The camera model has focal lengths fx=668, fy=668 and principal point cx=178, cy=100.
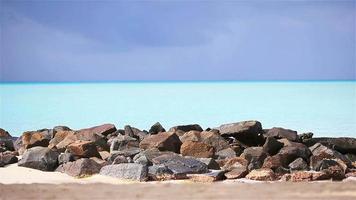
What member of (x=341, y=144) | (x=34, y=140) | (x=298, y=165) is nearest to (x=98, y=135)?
(x=34, y=140)

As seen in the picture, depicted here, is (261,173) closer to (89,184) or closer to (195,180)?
(195,180)

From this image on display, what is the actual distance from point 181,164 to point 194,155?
0.88 m

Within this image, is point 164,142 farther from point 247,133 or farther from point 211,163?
point 247,133

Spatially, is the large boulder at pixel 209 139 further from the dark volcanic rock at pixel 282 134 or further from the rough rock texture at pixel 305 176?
the rough rock texture at pixel 305 176

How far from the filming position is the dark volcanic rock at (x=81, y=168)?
22.2 feet

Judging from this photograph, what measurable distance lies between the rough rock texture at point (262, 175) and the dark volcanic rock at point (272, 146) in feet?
3.59

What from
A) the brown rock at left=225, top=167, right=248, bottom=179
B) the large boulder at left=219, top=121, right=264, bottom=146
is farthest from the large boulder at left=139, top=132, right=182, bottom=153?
the brown rock at left=225, top=167, right=248, bottom=179

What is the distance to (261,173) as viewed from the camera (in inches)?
259

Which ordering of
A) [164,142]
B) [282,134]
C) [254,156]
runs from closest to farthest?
1. [254,156]
2. [164,142]
3. [282,134]

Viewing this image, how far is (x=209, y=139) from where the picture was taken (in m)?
8.27

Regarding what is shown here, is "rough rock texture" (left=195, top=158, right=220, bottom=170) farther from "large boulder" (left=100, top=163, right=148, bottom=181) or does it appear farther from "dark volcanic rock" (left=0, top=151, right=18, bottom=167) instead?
"dark volcanic rock" (left=0, top=151, right=18, bottom=167)

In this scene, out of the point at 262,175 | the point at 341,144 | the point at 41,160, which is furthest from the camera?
the point at 341,144

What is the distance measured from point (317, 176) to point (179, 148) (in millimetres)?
2046

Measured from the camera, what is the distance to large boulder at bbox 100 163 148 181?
6.47m
